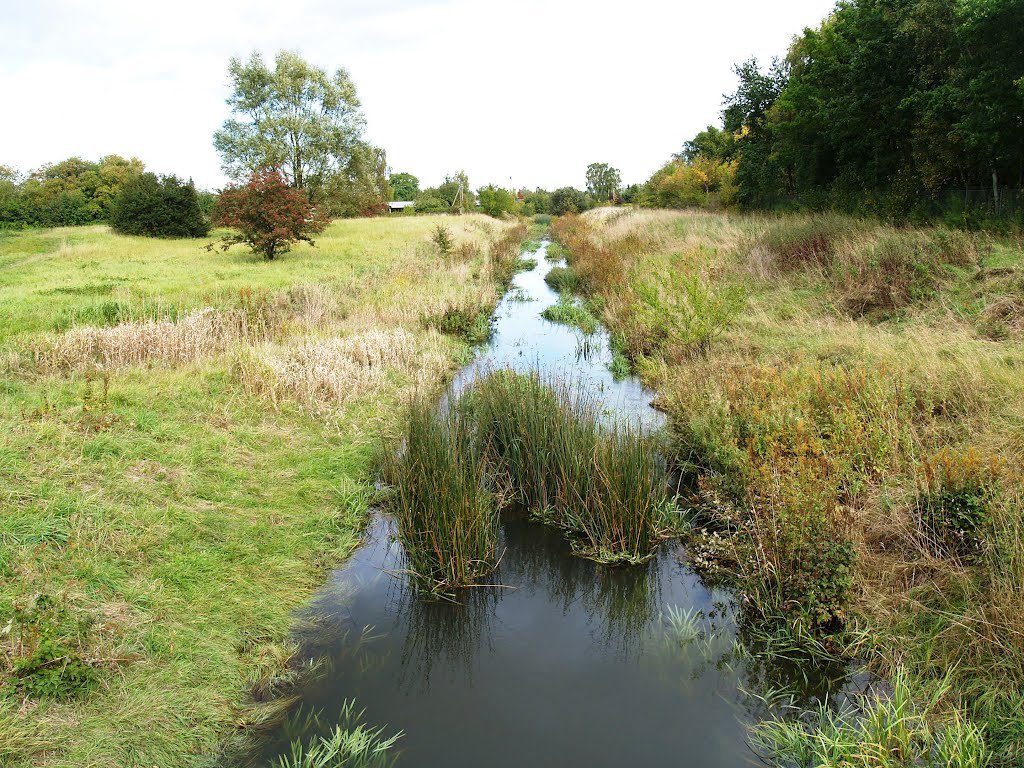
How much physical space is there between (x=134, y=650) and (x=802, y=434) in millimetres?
5234

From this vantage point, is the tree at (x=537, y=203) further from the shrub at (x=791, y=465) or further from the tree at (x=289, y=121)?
the shrub at (x=791, y=465)

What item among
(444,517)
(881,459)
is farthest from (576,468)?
(881,459)

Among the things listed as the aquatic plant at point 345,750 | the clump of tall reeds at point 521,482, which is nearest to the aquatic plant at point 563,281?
the clump of tall reeds at point 521,482

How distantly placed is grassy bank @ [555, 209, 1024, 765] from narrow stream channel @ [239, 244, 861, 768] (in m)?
0.50

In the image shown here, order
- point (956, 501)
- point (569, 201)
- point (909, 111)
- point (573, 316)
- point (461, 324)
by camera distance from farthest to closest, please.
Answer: point (569, 201)
point (909, 111)
point (573, 316)
point (461, 324)
point (956, 501)

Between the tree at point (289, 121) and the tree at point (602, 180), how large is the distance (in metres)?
52.6

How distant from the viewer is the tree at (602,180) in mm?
90125

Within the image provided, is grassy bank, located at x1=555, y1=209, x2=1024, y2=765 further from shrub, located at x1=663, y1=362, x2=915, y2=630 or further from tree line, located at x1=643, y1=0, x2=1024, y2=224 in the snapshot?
tree line, located at x1=643, y1=0, x2=1024, y2=224

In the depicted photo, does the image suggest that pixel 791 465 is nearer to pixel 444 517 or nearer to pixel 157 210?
pixel 444 517

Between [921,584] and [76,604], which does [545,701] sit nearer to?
[921,584]

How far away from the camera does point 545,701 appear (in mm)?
4055

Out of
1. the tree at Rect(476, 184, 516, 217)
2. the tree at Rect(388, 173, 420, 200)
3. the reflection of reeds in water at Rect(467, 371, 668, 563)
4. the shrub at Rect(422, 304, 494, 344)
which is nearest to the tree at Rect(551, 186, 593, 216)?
the tree at Rect(476, 184, 516, 217)

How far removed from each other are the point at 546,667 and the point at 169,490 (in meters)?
3.62

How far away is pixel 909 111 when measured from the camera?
16266 mm
